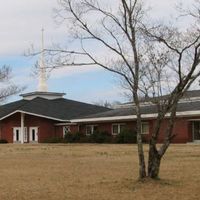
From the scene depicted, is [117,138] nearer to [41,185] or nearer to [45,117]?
[45,117]

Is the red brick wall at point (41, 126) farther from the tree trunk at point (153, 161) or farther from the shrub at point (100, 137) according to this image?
the tree trunk at point (153, 161)

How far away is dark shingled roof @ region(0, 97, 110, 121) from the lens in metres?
62.9

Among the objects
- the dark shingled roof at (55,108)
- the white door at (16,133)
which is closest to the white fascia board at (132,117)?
the dark shingled roof at (55,108)

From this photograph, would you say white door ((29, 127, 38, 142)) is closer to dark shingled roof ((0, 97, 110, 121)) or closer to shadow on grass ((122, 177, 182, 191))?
dark shingled roof ((0, 97, 110, 121))

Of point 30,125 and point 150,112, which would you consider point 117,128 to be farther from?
point 30,125

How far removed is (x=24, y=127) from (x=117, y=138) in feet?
60.7

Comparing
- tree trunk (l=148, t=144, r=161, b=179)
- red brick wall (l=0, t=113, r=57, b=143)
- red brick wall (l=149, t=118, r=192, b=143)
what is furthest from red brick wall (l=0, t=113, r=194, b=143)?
tree trunk (l=148, t=144, r=161, b=179)

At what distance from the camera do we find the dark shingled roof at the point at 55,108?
206 ft

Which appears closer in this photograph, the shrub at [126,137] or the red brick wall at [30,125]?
the shrub at [126,137]

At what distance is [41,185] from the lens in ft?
50.8

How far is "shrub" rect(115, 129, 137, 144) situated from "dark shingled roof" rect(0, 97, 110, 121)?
1351 centimetres

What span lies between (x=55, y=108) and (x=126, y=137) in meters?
19.0

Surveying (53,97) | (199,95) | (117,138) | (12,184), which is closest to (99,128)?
(117,138)

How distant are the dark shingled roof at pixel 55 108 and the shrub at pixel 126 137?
13.5 metres
